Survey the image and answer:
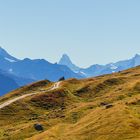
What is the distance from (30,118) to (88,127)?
56281 mm

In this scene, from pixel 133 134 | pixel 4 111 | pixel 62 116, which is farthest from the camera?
pixel 4 111

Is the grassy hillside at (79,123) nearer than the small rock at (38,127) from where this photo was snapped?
Yes

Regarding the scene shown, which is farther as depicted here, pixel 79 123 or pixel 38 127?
pixel 38 127

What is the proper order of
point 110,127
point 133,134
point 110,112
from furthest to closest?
point 110,112 < point 110,127 < point 133,134

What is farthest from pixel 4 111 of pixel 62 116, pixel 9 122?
pixel 62 116

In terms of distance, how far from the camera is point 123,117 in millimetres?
140500

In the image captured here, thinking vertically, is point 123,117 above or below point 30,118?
below

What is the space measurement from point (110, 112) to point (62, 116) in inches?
1394

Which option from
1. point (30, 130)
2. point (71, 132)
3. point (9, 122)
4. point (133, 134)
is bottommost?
point (133, 134)

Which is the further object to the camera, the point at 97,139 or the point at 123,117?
the point at 123,117

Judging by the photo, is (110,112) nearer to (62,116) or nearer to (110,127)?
(110,127)

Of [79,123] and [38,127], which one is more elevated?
[38,127]

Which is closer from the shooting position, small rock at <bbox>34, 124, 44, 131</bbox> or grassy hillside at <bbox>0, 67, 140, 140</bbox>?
grassy hillside at <bbox>0, 67, 140, 140</bbox>

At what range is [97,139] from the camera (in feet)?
411
